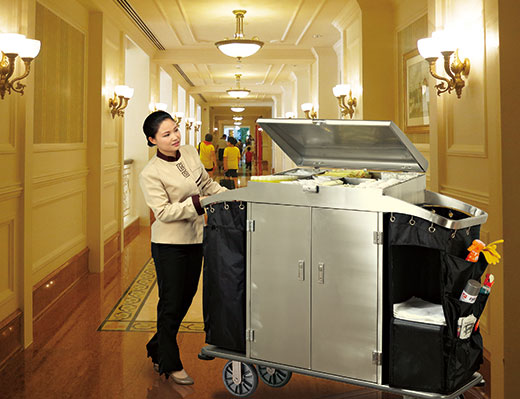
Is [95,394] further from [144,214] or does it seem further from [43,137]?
[144,214]

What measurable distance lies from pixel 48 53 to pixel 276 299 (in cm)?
Result: 359

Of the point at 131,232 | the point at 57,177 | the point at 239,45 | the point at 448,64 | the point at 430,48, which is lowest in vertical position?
the point at 131,232

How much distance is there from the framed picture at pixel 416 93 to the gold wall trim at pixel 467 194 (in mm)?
1531

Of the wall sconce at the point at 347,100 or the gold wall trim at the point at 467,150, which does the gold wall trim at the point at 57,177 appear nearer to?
the gold wall trim at the point at 467,150

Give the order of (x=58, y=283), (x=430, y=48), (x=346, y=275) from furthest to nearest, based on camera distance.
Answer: (x=58, y=283) → (x=430, y=48) → (x=346, y=275)

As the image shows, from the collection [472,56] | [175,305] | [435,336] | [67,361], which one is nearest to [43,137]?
[67,361]

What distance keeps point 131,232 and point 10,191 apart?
17.0 feet

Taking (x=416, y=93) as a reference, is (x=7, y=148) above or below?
below

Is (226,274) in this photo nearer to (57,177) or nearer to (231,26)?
(57,177)

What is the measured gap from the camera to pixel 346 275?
2412 mm

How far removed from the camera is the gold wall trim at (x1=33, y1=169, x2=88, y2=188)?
15.5 ft

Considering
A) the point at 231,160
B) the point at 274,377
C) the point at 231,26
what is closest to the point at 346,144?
the point at 274,377

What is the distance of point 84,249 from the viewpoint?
19.9 feet

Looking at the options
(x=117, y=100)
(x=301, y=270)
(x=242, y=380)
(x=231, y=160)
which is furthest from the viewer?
(x=231, y=160)
